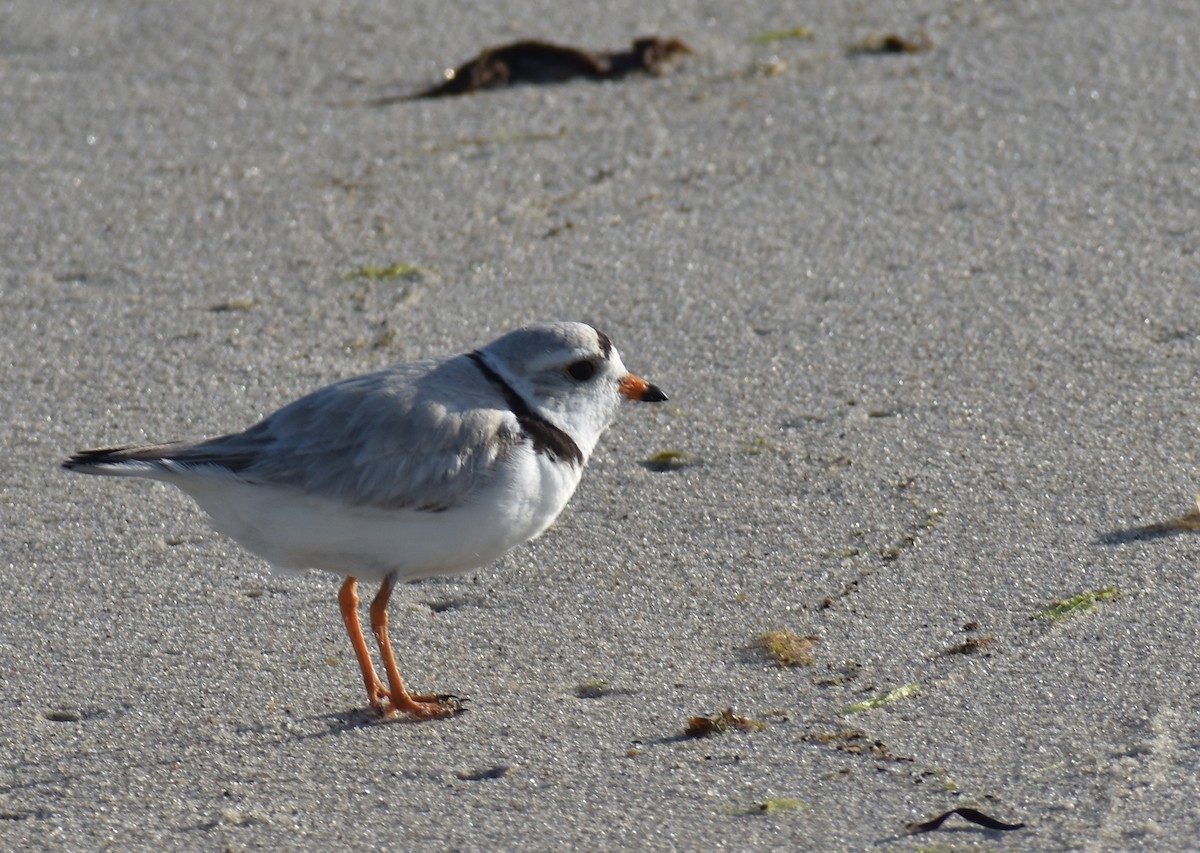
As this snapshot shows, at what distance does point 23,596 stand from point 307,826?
1.47 meters

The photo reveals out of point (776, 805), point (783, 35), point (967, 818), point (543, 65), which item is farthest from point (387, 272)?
point (967, 818)

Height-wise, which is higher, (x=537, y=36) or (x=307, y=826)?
(x=537, y=36)

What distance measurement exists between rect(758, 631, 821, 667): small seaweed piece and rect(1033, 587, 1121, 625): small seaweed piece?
0.60 m

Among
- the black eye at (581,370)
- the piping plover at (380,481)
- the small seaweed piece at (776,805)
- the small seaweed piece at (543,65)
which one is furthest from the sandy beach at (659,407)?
the black eye at (581,370)

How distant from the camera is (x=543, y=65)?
8172mm

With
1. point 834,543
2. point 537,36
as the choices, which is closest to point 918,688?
point 834,543

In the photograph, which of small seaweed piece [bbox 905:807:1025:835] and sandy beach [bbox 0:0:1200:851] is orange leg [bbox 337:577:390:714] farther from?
small seaweed piece [bbox 905:807:1025:835]

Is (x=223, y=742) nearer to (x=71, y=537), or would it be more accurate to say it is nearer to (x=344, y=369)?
(x=71, y=537)

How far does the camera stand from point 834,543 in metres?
4.73

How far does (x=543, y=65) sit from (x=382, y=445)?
177 inches

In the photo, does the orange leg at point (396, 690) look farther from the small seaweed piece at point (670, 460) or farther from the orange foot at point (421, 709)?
the small seaweed piece at point (670, 460)

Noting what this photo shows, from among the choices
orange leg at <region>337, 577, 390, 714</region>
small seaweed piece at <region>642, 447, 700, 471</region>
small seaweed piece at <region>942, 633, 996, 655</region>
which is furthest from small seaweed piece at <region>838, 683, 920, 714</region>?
small seaweed piece at <region>642, 447, 700, 471</region>

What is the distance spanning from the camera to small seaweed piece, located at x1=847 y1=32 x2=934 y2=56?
8141 mm

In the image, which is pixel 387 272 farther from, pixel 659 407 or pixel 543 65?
pixel 543 65
